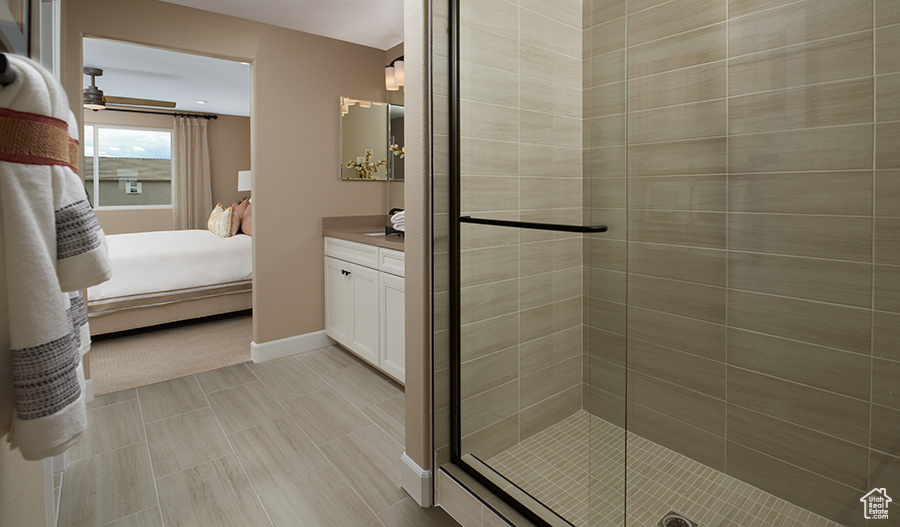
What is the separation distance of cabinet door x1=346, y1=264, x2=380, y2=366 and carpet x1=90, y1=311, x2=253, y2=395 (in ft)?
3.04

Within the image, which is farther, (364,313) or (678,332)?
(364,313)

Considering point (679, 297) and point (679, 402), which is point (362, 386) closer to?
point (679, 402)

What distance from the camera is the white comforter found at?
3.81 m

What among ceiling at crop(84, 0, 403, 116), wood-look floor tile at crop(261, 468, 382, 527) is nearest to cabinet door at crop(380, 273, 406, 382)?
Result: wood-look floor tile at crop(261, 468, 382, 527)

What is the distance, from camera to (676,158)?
5.51 feet

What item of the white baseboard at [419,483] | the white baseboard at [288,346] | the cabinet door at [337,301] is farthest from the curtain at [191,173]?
the white baseboard at [419,483]

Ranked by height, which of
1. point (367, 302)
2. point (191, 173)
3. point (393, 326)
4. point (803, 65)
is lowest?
point (393, 326)

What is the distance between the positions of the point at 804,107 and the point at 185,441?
2863mm

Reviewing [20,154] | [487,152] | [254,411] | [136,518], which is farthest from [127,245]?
[20,154]

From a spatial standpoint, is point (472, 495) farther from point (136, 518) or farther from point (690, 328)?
point (136, 518)

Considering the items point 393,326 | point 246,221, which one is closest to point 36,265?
point 393,326

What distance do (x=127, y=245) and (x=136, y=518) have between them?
3.29 meters

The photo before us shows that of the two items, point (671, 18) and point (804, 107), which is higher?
point (671, 18)

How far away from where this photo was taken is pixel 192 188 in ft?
23.8
